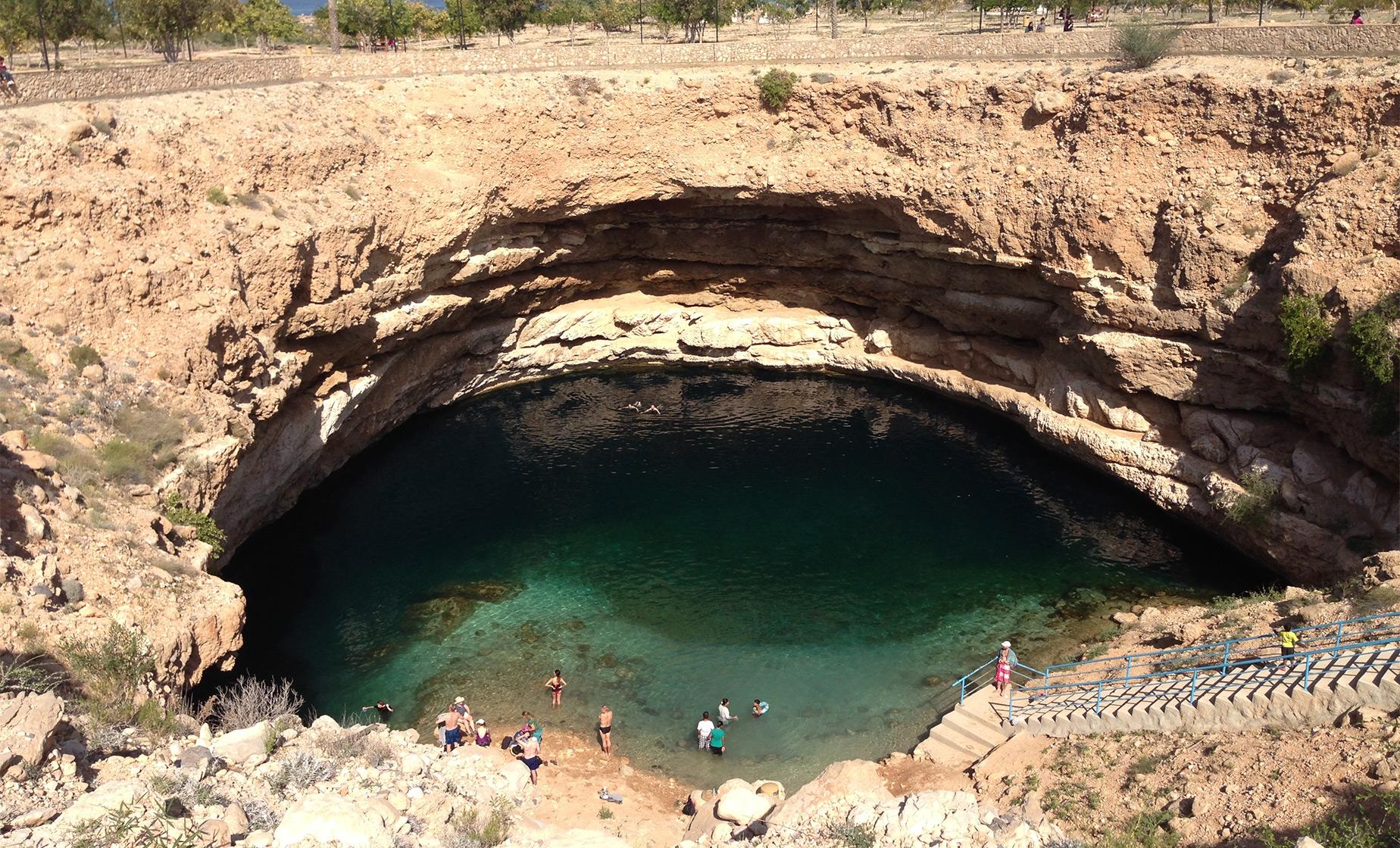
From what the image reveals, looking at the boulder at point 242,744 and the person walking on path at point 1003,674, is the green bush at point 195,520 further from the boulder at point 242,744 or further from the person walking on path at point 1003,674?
the person walking on path at point 1003,674

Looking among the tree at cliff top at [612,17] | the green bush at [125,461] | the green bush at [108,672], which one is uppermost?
the tree at cliff top at [612,17]

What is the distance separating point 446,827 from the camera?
1356 centimetres

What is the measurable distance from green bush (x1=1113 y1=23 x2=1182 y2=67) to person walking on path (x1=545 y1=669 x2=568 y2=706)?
87.5 ft

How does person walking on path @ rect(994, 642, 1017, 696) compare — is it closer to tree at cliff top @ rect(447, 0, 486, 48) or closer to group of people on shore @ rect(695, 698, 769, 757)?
group of people on shore @ rect(695, 698, 769, 757)

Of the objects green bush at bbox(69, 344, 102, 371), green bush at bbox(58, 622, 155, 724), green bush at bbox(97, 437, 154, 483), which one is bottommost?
green bush at bbox(58, 622, 155, 724)

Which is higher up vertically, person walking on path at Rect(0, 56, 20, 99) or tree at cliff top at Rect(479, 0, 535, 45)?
tree at cliff top at Rect(479, 0, 535, 45)

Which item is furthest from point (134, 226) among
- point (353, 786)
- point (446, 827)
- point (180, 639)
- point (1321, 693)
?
point (1321, 693)

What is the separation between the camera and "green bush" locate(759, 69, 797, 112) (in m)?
36.8

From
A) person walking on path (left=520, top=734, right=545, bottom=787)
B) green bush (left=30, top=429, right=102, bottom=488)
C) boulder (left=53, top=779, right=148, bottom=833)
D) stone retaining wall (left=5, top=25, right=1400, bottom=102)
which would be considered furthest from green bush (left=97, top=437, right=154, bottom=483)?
stone retaining wall (left=5, top=25, right=1400, bottom=102)

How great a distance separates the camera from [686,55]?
130ft

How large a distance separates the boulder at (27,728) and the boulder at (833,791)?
10.7 meters

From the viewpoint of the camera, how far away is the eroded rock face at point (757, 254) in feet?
81.7

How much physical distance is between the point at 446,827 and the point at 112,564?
313 inches

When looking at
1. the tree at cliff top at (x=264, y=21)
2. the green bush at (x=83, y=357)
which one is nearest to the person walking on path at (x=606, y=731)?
the green bush at (x=83, y=357)
